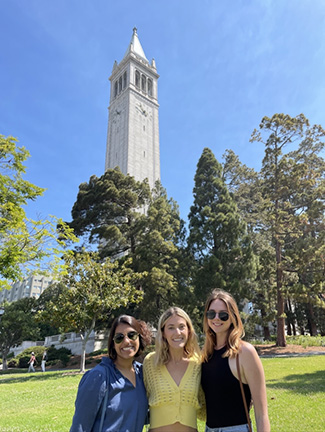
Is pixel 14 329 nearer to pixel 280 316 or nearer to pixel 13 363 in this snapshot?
pixel 13 363

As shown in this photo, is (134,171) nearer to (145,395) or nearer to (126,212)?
(126,212)

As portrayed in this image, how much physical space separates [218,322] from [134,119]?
4996 centimetres

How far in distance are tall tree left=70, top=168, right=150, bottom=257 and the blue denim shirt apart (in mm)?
20960

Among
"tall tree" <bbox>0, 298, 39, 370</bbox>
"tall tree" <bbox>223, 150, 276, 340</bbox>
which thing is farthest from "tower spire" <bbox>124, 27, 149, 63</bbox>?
"tall tree" <bbox>0, 298, 39, 370</bbox>

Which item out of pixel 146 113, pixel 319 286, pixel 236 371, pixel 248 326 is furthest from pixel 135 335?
pixel 146 113

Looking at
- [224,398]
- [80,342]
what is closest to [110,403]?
[224,398]

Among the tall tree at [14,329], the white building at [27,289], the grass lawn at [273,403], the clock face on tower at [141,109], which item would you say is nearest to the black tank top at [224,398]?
the grass lawn at [273,403]

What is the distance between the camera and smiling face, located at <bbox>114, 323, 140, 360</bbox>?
8.61 feet

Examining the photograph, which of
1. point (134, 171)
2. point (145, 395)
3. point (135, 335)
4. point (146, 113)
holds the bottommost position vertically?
point (145, 395)

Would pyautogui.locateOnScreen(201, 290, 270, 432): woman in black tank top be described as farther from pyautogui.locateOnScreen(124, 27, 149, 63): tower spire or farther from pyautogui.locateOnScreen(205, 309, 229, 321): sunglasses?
pyautogui.locateOnScreen(124, 27, 149, 63): tower spire

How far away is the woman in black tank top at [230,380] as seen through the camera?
233 cm

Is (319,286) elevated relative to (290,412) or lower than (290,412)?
elevated

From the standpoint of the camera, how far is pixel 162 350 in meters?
2.76

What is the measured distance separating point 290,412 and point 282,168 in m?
16.8
